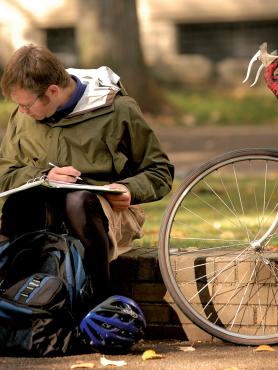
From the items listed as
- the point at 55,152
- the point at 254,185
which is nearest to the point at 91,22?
the point at 254,185

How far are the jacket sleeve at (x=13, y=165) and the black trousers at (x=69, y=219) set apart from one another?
0.07 meters

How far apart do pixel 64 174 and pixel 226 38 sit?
66.0 ft

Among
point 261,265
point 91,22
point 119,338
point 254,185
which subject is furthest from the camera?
point 91,22

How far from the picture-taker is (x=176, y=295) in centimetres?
509

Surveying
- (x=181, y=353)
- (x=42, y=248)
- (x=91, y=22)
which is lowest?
(x=91, y=22)

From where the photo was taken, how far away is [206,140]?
14641 mm

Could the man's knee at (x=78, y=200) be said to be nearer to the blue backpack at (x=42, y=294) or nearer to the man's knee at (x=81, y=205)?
the man's knee at (x=81, y=205)

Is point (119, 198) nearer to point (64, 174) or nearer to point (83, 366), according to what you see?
point (64, 174)

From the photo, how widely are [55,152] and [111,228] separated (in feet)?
1.33

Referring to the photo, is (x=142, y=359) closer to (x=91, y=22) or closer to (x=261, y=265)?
(x=261, y=265)

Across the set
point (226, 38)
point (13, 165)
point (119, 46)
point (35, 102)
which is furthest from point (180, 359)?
point (226, 38)

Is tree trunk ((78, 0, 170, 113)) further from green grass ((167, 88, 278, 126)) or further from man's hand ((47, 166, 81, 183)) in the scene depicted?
man's hand ((47, 166, 81, 183))

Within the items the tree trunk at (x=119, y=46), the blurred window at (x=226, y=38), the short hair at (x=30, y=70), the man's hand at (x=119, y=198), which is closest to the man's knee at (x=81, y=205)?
the man's hand at (x=119, y=198)

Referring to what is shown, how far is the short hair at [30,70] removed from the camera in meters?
5.06
